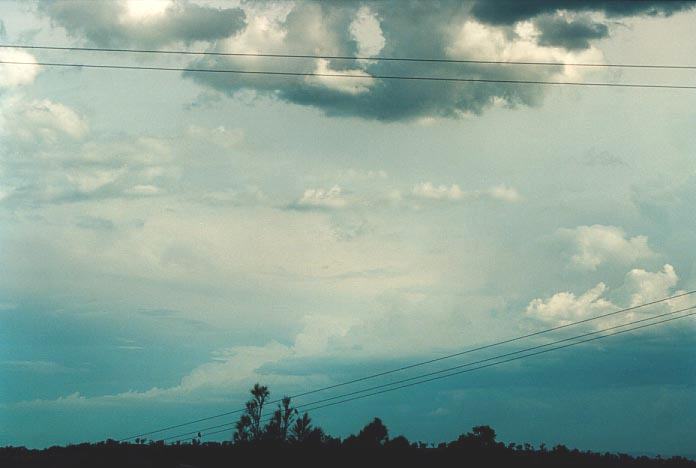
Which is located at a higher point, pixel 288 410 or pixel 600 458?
pixel 288 410

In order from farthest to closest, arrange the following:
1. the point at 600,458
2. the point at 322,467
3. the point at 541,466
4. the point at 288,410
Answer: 1. the point at 288,410
2. the point at 600,458
3. the point at 541,466
4. the point at 322,467

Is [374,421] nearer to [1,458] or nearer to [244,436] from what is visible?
[244,436]

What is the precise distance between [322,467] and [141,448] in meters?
34.8

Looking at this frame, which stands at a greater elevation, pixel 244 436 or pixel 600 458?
pixel 244 436

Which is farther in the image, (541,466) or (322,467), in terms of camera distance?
(541,466)

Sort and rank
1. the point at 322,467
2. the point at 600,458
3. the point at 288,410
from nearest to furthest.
Answer: the point at 322,467
the point at 600,458
the point at 288,410

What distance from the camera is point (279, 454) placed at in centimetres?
8888

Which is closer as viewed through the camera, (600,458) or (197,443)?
(600,458)

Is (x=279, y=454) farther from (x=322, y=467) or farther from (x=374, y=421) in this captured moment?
(x=374, y=421)

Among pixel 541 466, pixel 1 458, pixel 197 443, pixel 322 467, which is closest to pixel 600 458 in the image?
pixel 541 466

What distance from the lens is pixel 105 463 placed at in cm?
9219

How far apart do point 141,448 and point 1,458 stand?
22.0m

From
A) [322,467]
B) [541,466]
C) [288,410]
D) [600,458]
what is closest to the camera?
[322,467]

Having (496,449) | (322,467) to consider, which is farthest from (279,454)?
(496,449)
